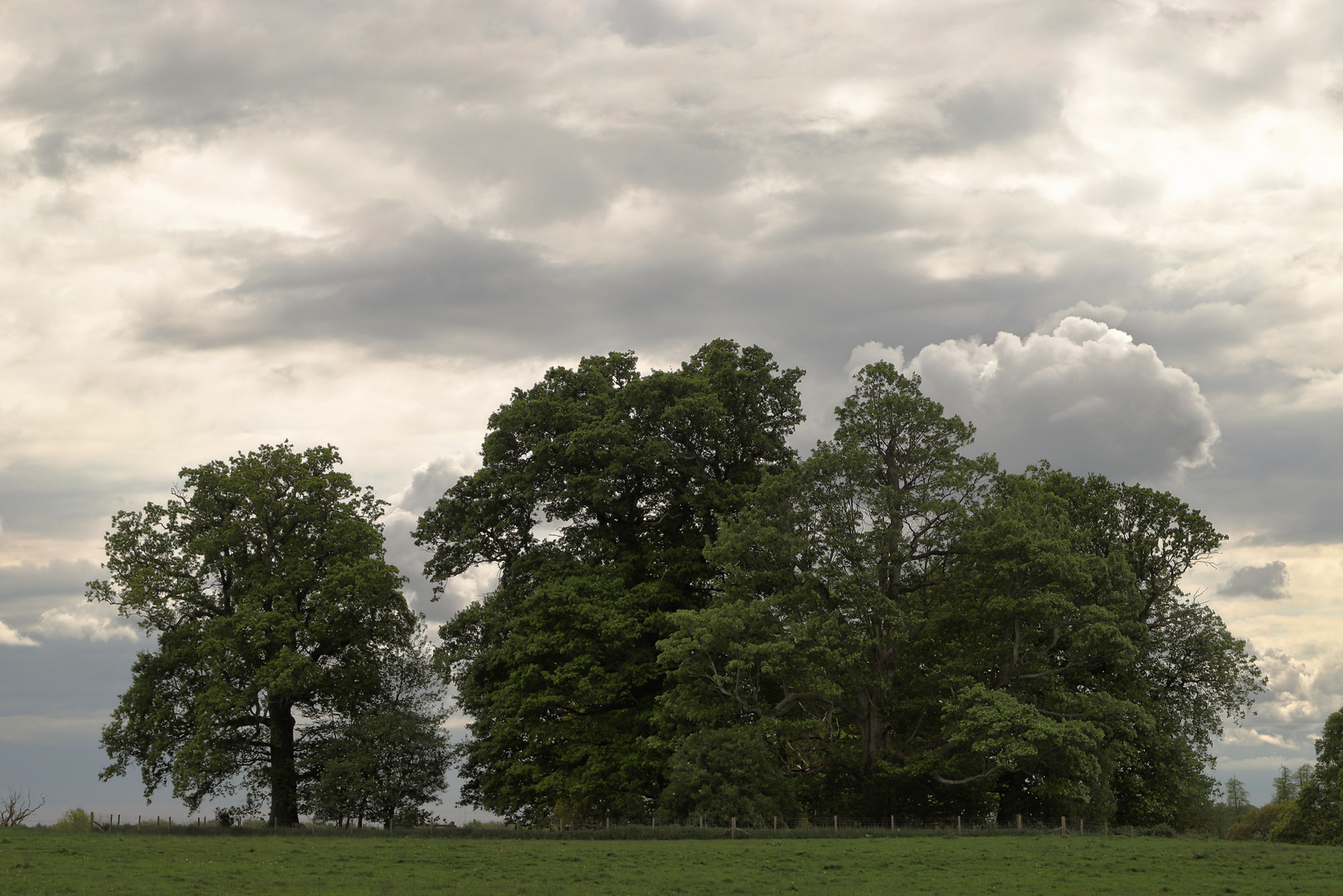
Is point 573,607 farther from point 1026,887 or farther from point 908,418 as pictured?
point 1026,887

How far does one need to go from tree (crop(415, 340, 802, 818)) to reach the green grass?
7652 mm

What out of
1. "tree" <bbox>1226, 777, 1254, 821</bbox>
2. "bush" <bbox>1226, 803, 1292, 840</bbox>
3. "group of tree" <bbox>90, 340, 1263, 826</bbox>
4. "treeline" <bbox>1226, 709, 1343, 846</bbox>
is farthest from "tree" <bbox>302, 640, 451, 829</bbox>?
"tree" <bbox>1226, 777, 1254, 821</bbox>

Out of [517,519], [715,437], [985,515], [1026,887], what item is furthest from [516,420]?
[1026,887]

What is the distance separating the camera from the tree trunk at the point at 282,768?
46.8 meters

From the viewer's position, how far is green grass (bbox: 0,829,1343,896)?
90.4 feet

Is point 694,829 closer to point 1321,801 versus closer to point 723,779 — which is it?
point 723,779

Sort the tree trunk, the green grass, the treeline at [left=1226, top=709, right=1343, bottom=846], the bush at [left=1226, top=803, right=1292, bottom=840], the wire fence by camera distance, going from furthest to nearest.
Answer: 1. the bush at [left=1226, top=803, right=1292, bottom=840]
2. the treeline at [left=1226, top=709, right=1343, bottom=846]
3. the tree trunk
4. the wire fence
5. the green grass

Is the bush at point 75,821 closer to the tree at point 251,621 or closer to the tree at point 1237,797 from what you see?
the tree at point 251,621

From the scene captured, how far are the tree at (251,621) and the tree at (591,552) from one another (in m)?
4.23

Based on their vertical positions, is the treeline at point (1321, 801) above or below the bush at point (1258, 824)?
above

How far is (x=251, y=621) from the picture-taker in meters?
45.7

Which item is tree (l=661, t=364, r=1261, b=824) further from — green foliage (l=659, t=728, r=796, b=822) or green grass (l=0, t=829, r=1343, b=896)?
green grass (l=0, t=829, r=1343, b=896)

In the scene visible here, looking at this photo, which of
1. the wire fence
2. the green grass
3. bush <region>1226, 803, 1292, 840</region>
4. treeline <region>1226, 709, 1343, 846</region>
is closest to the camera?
the green grass

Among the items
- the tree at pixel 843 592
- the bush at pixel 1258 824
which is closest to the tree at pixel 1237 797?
the bush at pixel 1258 824
